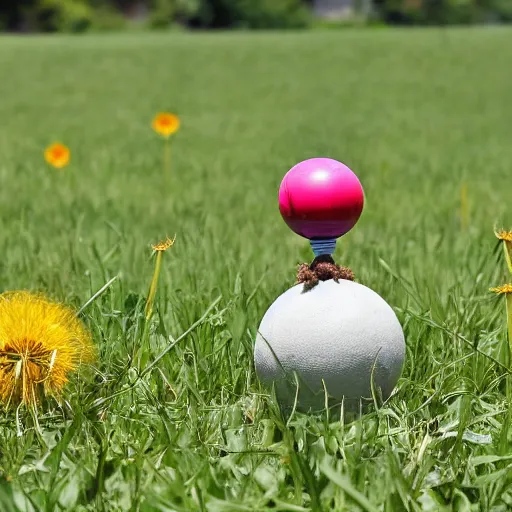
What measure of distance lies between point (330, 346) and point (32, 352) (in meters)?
0.58

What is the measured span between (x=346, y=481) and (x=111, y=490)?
0.41 metres

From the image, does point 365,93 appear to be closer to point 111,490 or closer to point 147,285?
point 147,285

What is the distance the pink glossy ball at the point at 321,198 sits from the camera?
5.64 ft

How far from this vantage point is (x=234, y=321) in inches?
79.7

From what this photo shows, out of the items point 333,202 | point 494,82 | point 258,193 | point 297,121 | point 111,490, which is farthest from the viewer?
point 494,82

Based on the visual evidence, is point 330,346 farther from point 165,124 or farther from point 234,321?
point 165,124

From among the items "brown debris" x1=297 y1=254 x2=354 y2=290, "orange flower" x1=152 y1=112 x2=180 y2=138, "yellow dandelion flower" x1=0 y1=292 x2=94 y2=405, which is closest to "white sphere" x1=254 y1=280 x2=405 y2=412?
"brown debris" x1=297 y1=254 x2=354 y2=290

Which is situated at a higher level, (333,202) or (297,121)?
(333,202)

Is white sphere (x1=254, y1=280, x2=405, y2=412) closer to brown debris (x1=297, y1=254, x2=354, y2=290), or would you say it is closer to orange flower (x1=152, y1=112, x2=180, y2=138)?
brown debris (x1=297, y1=254, x2=354, y2=290)

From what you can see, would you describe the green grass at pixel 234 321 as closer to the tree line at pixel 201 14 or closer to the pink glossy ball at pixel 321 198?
the pink glossy ball at pixel 321 198

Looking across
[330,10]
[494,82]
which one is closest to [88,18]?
[330,10]

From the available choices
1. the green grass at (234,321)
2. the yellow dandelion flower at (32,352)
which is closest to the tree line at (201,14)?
the green grass at (234,321)

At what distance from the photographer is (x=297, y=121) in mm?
9797

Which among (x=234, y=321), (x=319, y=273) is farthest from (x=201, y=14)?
(x=319, y=273)
